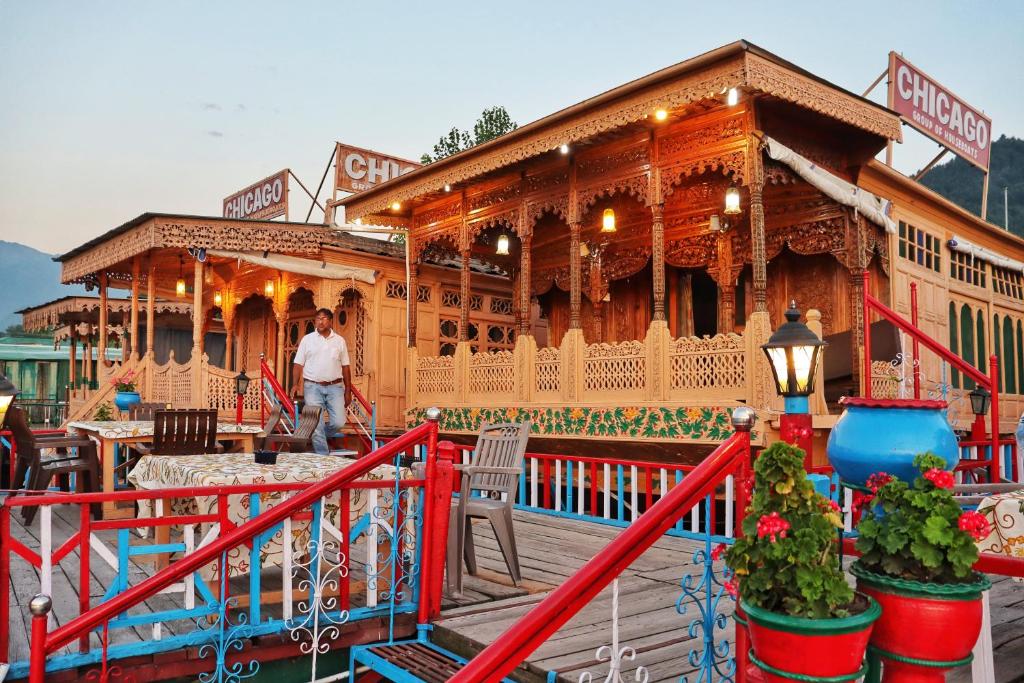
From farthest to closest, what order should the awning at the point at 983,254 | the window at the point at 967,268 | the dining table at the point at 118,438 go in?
the window at the point at 967,268
the awning at the point at 983,254
the dining table at the point at 118,438

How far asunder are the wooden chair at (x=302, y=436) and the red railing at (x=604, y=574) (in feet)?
19.6

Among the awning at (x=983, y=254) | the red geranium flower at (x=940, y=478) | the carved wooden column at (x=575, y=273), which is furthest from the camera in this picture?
the awning at (x=983, y=254)

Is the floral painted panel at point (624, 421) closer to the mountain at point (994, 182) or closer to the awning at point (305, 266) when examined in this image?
the awning at point (305, 266)

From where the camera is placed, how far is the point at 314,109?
102 ft

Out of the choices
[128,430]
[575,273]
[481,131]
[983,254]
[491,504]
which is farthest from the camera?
[481,131]

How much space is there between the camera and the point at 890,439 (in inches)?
101

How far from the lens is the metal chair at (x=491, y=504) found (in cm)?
470

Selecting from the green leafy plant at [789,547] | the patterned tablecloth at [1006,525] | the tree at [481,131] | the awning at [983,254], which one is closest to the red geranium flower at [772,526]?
the green leafy plant at [789,547]

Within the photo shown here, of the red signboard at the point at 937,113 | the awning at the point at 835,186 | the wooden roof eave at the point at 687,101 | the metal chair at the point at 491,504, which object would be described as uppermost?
the red signboard at the point at 937,113

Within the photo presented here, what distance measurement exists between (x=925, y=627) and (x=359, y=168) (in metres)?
16.5

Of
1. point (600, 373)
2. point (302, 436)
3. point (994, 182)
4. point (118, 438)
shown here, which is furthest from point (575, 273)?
point (994, 182)

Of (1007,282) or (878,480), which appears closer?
(878,480)

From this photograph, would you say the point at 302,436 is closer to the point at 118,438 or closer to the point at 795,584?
the point at 118,438

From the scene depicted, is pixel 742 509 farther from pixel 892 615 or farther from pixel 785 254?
pixel 785 254
